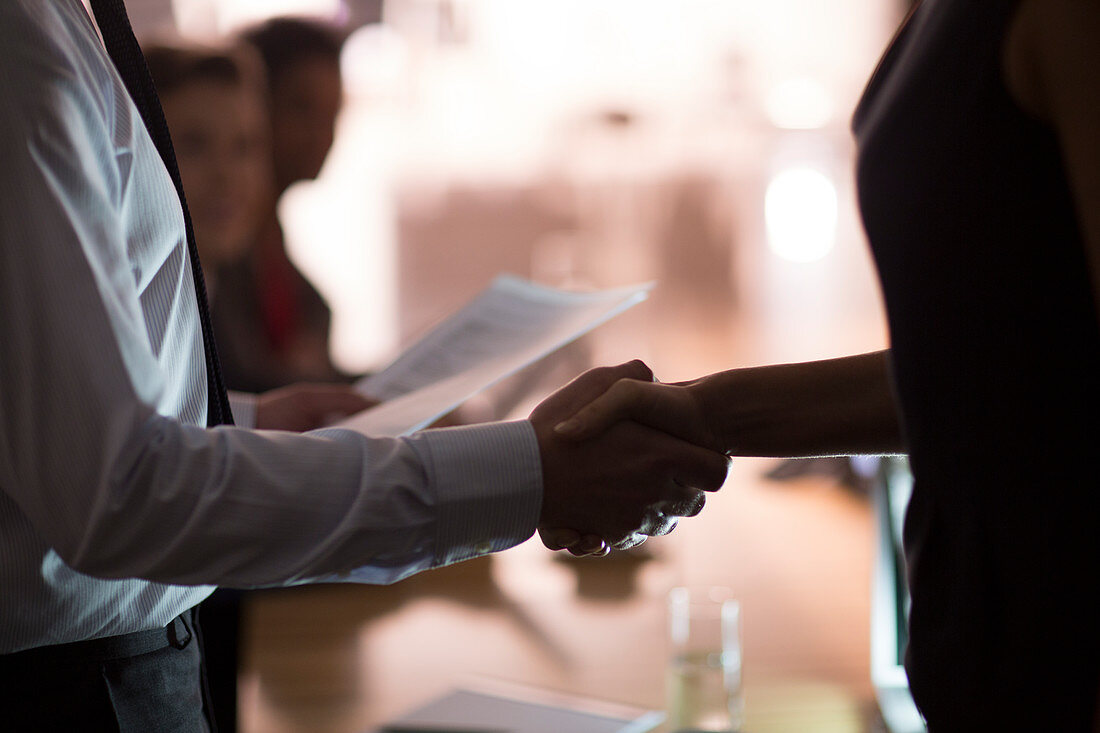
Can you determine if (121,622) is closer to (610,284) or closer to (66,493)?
(66,493)

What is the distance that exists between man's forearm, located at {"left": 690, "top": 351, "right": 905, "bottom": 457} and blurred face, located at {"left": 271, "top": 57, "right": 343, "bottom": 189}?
2.04 metres

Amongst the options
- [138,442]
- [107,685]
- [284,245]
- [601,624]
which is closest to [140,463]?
[138,442]

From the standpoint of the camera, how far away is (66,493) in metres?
0.61

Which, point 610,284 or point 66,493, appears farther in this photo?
point 610,284

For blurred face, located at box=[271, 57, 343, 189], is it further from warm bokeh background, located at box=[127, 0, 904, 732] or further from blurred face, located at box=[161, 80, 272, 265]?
blurred face, located at box=[161, 80, 272, 265]

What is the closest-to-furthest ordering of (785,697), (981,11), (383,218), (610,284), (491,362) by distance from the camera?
(981,11) → (491,362) → (785,697) → (383,218) → (610,284)

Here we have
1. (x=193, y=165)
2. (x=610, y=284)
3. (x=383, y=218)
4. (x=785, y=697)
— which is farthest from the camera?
(x=610, y=284)

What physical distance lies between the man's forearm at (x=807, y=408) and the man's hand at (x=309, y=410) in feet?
1.55

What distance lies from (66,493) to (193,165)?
1.45 metres

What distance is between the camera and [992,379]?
24.3 inches

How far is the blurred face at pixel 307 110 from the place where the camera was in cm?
265

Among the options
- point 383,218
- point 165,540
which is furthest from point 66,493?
point 383,218

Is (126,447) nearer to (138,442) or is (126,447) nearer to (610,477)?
(138,442)

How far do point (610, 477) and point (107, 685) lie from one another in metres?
0.42
